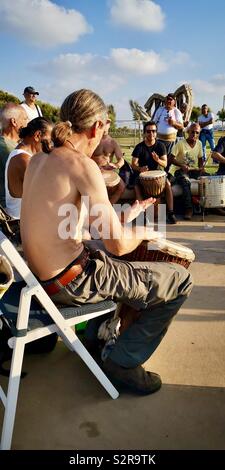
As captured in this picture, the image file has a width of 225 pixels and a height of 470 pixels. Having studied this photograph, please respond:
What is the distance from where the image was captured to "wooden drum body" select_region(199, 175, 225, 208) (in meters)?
6.39

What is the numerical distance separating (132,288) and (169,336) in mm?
942

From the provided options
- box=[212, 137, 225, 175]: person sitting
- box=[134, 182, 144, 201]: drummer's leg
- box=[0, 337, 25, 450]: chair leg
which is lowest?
box=[0, 337, 25, 450]: chair leg

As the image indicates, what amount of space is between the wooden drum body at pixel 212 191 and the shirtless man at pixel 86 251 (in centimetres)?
412

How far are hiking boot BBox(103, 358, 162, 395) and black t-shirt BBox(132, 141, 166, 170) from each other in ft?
15.8

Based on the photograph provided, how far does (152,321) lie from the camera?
8.01 ft

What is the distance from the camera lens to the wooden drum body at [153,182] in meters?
5.84

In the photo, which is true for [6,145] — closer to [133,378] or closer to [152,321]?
[152,321]

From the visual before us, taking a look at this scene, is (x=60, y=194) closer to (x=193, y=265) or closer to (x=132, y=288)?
(x=132, y=288)

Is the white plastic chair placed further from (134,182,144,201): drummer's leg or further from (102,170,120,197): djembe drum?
(134,182,144,201): drummer's leg

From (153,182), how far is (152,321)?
12.1 ft

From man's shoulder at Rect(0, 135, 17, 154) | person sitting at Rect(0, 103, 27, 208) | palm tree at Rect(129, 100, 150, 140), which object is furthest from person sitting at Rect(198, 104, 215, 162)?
man's shoulder at Rect(0, 135, 17, 154)

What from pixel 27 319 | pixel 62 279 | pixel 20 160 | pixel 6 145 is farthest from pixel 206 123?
pixel 27 319

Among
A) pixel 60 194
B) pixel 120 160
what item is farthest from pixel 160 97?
pixel 60 194

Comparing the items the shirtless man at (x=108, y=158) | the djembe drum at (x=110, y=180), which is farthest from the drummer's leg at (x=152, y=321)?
the shirtless man at (x=108, y=158)
